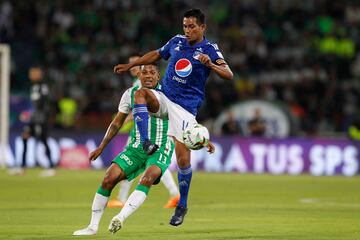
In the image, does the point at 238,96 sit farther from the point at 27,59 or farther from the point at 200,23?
the point at 200,23

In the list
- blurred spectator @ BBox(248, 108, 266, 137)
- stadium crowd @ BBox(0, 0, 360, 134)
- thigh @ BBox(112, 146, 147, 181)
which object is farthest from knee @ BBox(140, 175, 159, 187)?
stadium crowd @ BBox(0, 0, 360, 134)

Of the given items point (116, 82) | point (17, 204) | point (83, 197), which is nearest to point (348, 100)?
point (116, 82)

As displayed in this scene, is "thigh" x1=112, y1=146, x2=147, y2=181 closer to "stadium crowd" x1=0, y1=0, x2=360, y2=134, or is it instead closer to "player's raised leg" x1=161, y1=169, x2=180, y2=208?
"player's raised leg" x1=161, y1=169, x2=180, y2=208

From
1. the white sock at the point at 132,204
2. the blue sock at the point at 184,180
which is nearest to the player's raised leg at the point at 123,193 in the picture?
the blue sock at the point at 184,180

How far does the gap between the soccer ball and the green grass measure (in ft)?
3.41

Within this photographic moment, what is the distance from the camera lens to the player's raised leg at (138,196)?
10.5 metres

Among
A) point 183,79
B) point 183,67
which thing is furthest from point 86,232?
point 183,67

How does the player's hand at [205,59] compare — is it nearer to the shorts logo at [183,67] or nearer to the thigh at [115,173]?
the shorts logo at [183,67]

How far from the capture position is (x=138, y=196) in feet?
35.8

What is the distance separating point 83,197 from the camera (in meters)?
17.6

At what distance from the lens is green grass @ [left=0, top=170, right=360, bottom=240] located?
455 inches

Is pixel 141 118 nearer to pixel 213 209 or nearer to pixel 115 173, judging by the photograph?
pixel 115 173

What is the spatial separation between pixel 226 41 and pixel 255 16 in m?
1.52

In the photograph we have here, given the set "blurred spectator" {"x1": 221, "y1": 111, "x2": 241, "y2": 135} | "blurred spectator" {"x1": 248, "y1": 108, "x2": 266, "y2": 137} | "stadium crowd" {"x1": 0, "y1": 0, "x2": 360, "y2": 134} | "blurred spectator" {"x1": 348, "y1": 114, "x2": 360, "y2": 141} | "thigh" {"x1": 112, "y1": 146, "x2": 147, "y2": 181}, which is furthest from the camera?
"stadium crowd" {"x1": 0, "y1": 0, "x2": 360, "y2": 134}
